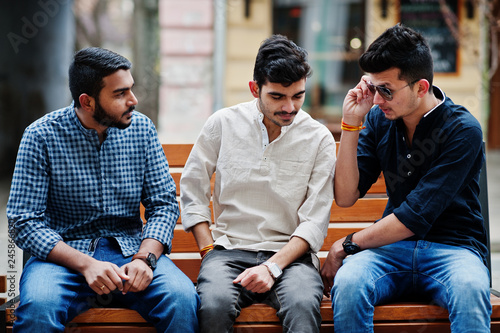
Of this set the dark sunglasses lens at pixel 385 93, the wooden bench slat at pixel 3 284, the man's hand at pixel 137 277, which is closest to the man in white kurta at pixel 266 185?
the man's hand at pixel 137 277

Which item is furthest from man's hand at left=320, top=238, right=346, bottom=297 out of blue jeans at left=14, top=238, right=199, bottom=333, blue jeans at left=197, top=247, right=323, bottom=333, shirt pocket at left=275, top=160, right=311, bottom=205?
blue jeans at left=14, top=238, right=199, bottom=333

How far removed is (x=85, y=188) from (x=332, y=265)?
121cm

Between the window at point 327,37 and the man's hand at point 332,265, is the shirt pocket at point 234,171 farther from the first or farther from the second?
the window at point 327,37

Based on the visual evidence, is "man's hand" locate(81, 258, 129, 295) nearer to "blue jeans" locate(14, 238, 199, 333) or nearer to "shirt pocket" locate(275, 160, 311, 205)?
"blue jeans" locate(14, 238, 199, 333)

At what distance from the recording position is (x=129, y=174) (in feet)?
9.06

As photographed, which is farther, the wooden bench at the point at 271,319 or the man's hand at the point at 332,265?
the man's hand at the point at 332,265

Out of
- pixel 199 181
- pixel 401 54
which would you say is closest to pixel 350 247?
pixel 199 181

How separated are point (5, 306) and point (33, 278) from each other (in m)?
0.30

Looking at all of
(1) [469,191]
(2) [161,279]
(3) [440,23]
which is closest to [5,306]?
(2) [161,279]

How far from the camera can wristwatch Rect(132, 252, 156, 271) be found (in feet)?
8.35

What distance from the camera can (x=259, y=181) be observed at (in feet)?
9.04

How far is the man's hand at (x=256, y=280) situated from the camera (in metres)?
2.46

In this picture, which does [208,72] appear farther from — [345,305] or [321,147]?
[345,305]

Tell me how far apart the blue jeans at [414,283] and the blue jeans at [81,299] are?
2.08 ft
